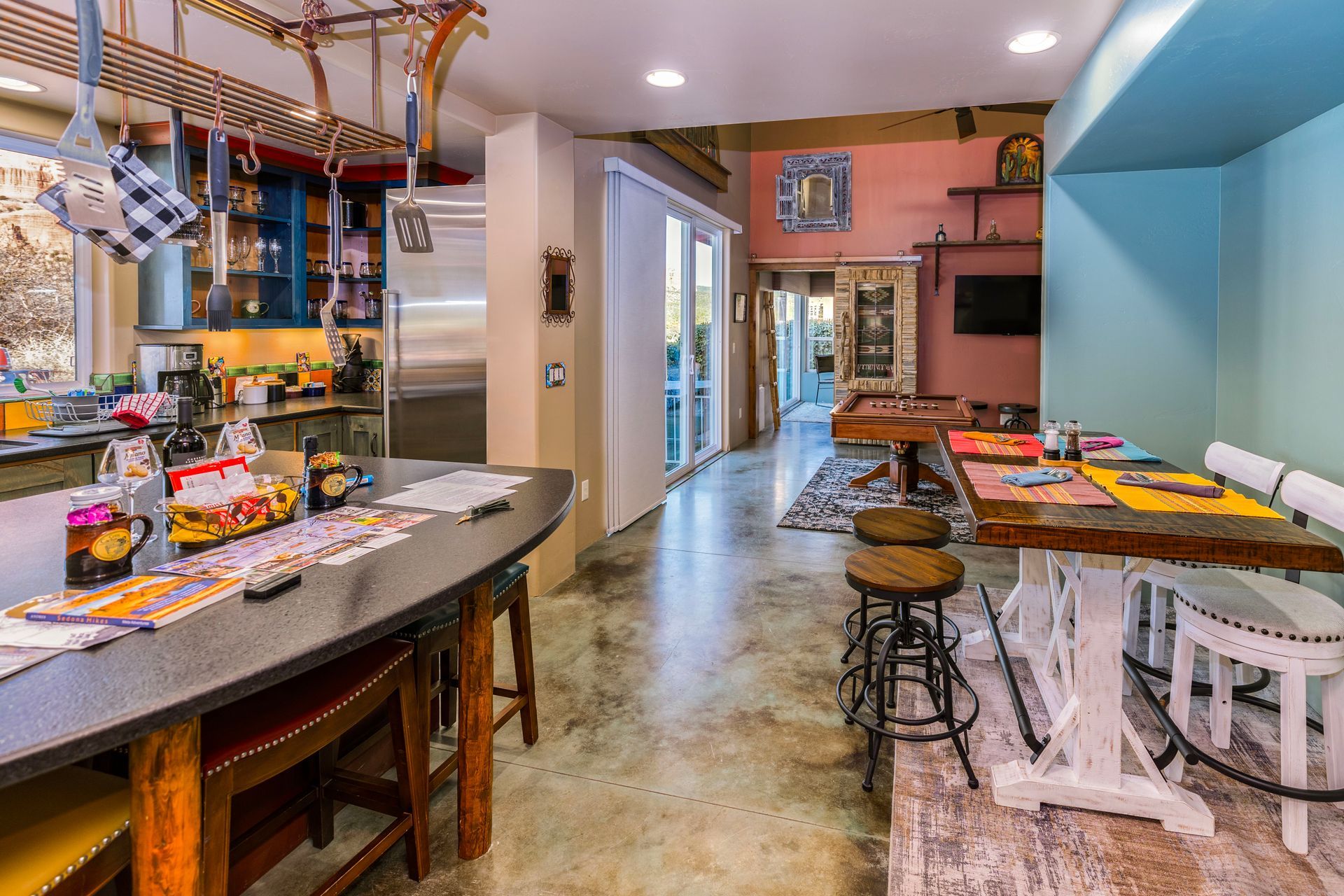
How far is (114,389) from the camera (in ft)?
12.9

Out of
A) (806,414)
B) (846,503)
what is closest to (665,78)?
(846,503)

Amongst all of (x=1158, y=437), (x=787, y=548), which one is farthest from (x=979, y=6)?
(x=787, y=548)

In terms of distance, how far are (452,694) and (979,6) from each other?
2.88m

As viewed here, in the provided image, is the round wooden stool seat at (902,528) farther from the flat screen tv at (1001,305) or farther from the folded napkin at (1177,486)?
the flat screen tv at (1001,305)

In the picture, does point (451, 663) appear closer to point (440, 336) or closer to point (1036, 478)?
point (1036, 478)

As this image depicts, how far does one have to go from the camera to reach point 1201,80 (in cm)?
254

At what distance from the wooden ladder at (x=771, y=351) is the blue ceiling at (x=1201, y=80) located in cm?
642

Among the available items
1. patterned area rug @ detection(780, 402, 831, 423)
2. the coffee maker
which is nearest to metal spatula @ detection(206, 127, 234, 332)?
the coffee maker

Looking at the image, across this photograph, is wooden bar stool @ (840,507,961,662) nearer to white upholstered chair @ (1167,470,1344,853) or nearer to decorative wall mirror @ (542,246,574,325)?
white upholstered chair @ (1167,470,1344,853)

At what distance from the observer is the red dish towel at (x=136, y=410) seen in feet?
11.6

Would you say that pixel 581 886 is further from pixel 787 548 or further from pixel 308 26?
pixel 787 548

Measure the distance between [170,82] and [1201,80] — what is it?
3.07 meters

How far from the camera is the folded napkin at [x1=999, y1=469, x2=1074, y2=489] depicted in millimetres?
2284

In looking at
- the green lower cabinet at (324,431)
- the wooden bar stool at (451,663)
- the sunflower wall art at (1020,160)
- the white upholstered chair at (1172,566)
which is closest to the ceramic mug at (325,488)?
the wooden bar stool at (451,663)
